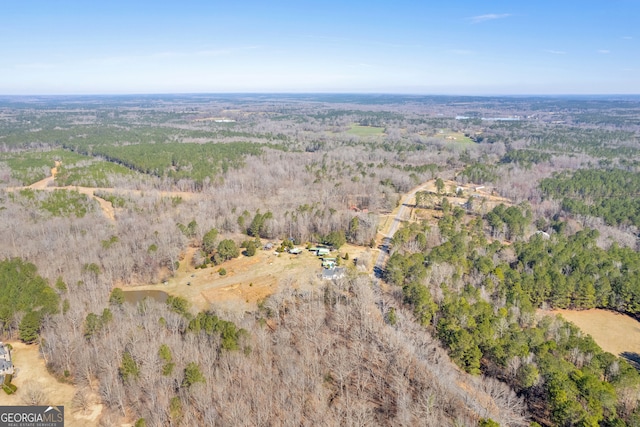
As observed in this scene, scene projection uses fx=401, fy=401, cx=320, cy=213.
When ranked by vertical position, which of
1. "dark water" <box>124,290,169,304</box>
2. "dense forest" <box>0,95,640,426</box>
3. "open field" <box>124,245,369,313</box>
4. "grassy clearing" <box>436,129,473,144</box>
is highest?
"grassy clearing" <box>436,129,473,144</box>

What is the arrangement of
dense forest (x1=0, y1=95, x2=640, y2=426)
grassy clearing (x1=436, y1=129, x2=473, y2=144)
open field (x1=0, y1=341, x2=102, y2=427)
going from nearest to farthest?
dense forest (x1=0, y1=95, x2=640, y2=426) < open field (x1=0, y1=341, x2=102, y2=427) < grassy clearing (x1=436, y1=129, x2=473, y2=144)

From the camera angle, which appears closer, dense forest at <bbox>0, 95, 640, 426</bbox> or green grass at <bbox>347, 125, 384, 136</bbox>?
dense forest at <bbox>0, 95, 640, 426</bbox>

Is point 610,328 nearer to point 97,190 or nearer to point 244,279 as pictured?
point 244,279

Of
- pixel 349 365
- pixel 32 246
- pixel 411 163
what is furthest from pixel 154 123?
pixel 349 365

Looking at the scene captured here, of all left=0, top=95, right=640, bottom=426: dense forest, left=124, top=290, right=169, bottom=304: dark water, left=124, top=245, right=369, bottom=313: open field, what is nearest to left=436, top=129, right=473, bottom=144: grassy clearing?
left=0, top=95, right=640, bottom=426: dense forest

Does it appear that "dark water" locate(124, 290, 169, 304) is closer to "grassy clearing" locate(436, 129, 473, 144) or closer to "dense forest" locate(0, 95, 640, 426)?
"dense forest" locate(0, 95, 640, 426)
